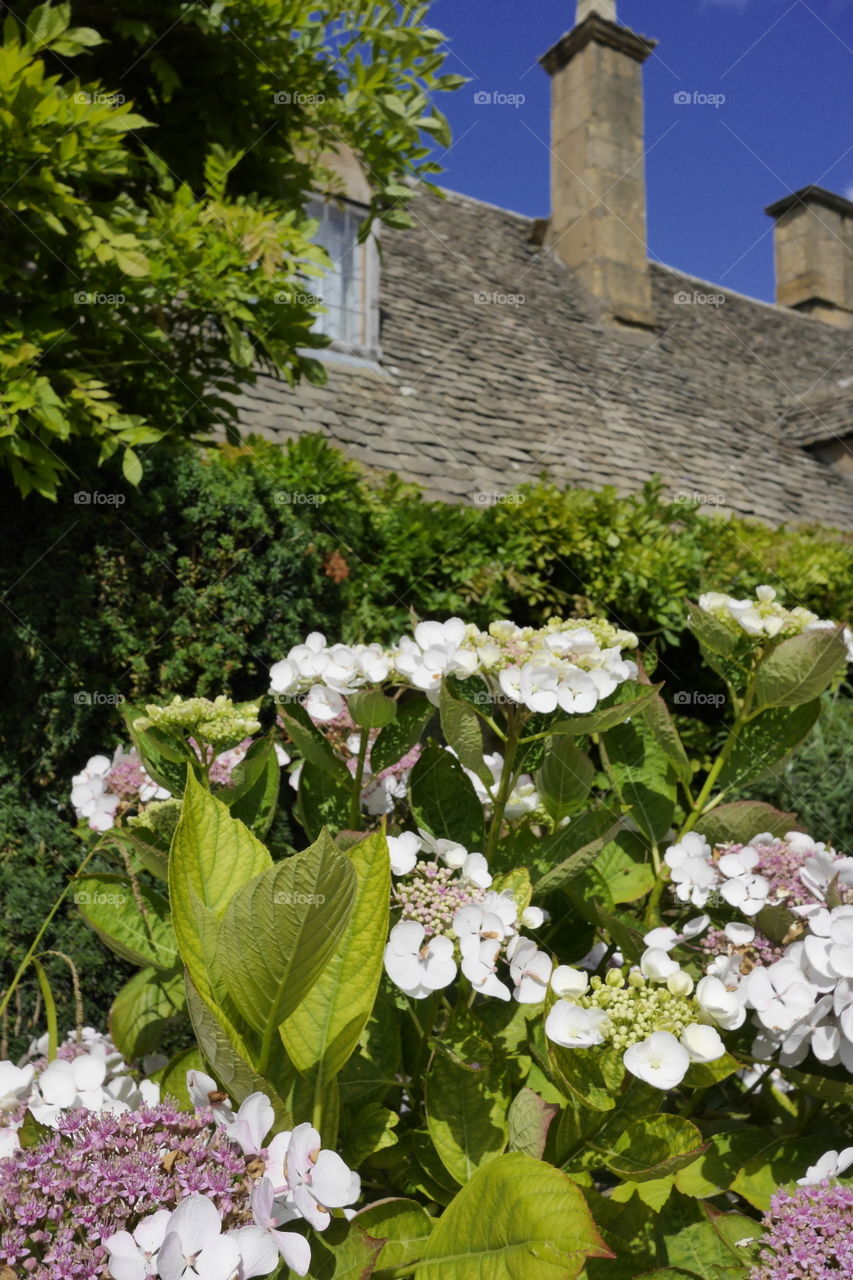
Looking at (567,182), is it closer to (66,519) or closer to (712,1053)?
(66,519)

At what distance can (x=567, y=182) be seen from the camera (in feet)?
37.1

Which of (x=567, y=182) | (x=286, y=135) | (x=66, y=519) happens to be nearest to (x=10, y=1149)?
(x=66, y=519)

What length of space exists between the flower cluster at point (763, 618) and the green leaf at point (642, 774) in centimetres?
24

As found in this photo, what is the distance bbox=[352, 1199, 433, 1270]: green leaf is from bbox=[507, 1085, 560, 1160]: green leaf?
0.14 metres

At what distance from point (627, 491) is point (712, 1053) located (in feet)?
26.3

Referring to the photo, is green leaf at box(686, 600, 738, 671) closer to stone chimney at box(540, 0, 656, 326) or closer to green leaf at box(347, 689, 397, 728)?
green leaf at box(347, 689, 397, 728)

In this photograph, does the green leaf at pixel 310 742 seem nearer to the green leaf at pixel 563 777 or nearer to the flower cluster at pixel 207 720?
the flower cluster at pixel 207 720

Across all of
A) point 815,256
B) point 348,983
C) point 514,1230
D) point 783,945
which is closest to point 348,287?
point 783,945

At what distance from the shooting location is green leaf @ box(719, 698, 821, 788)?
152 cm

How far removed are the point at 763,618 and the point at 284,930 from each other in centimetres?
100

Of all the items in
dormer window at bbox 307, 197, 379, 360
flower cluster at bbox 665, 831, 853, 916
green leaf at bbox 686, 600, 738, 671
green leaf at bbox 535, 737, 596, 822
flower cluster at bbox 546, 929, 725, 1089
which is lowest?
flower cluster at bbox 546, 929, 725, 1089

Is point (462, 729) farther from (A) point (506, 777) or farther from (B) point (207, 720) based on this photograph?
(B) point (207, 720)

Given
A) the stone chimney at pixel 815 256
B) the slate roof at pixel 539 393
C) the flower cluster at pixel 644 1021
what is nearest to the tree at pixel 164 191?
the flower cluster at pixel 644 1021

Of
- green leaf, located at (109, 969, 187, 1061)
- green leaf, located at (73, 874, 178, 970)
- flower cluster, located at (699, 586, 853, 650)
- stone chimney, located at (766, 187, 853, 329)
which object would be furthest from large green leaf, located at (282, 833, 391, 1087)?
stone chimney, located at (766, 187, 853, 329)
